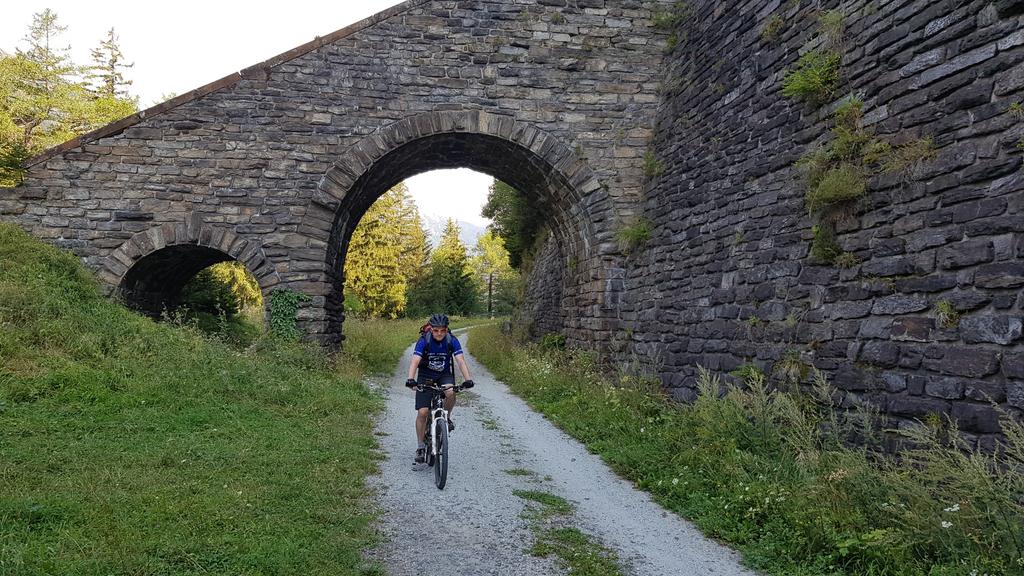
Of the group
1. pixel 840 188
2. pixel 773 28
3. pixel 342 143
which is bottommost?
pixel 840 188

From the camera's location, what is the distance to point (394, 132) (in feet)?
40.0

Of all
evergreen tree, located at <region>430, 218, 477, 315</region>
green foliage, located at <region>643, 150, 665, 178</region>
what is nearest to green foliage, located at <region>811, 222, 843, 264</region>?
green foliage, located at <region>643, 150, 665, 178</region>

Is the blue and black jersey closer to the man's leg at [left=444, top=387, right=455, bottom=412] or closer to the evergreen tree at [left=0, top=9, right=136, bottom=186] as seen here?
the man's leg at [left=444, top=387, right=455, bottom=412]

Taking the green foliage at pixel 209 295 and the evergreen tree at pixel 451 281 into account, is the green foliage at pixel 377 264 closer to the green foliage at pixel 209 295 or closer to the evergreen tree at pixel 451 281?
the evergreen tree at pixel 451 281

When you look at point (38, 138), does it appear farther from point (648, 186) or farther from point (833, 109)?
point (833, 109)

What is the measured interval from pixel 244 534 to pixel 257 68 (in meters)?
10.8

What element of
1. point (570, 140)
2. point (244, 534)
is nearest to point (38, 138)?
point (570, 140)

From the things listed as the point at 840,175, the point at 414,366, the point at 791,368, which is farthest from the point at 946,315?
the point at 414,366

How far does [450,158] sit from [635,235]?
17.4 ft

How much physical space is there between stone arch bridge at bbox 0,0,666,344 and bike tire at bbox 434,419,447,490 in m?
6.85

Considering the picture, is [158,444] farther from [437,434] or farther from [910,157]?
[910,157]

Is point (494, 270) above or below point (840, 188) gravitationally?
above

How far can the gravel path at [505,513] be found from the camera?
158 inches

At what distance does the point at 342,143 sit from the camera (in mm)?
12148
